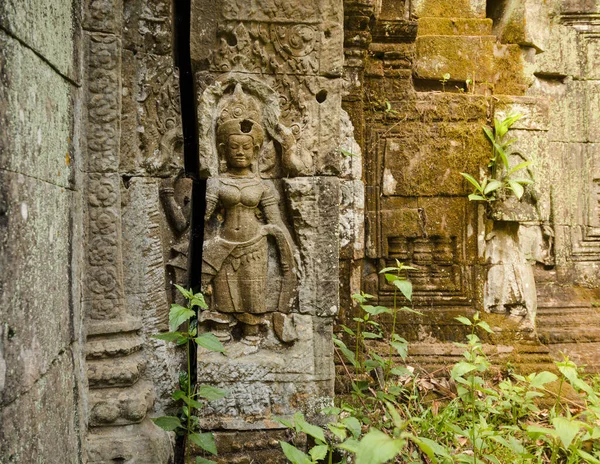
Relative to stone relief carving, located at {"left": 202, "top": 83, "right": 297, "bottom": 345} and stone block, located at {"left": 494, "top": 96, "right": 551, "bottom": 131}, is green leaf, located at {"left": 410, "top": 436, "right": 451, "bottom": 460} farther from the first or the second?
stone block, located at {"left": 494, "top": 96, "right": 551, "bottom": 131}

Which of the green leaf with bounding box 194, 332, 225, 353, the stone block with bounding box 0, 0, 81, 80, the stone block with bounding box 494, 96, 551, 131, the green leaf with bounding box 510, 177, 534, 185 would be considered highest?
the stone block with bounding box 494, 96, 551, 131

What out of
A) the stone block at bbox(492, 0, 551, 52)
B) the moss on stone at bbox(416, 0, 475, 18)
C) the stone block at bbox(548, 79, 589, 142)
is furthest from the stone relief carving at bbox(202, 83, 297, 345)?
the stone block at bbox(548, 79, 589, 142)

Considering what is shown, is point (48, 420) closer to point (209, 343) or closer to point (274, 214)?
point (209, 343)

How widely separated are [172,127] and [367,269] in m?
2.29

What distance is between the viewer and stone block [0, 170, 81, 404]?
1629mm

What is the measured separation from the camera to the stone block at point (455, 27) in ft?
17.0

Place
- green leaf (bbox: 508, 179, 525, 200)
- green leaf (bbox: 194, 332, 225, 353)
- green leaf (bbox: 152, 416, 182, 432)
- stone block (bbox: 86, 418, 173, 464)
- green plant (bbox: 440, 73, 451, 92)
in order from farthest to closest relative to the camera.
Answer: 1. green plant (bbox: 440, 73, 451, 92)
2. green leaf (bbox: 508, 179, 525, 200)
3. stone block (bbox: 86, 418, 173, 464)
4. green leaf (bbox: 152, 416, 182, 432)
5. green leaf (bbox: 194, 332, 225, 353)

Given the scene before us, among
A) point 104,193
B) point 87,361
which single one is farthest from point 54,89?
point 87,361

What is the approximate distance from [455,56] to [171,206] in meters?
3.20

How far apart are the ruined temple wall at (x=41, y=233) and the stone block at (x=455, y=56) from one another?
3.31m

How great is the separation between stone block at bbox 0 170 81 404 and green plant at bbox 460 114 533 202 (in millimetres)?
3378

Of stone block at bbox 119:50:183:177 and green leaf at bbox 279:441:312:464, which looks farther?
stone block at bbox 119:50:183:177

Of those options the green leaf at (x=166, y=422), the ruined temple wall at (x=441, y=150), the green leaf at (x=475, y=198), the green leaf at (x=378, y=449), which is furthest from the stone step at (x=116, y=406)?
the green leaf at (x=475, y=198)

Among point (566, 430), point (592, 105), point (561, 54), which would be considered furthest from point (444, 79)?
point (566, 430)
